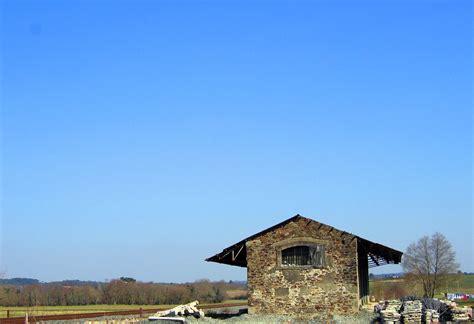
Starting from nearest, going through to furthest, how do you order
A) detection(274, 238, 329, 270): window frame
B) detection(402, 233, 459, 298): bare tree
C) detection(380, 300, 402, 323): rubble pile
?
detection(380, 300, 402, 323): rubble pile < detection(274, 238, 329, 270): window frame < detection(402, 233, 459, 298): bare tree

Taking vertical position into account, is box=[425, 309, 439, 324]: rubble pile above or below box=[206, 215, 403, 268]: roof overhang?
below

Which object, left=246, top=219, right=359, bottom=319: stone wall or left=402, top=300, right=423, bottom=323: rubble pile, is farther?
left=246, top=219, right=359, bottom=319: stone wall

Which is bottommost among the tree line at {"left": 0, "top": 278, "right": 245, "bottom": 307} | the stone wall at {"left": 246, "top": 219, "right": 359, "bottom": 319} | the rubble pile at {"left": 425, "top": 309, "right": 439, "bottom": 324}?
the tree line at {"left": 0, "top": 278, "right": 245, "bottom": 307}

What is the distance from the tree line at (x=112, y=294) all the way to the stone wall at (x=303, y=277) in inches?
2450

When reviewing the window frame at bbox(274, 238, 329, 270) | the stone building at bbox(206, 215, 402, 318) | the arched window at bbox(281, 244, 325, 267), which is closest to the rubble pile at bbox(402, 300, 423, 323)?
the stone building at bbox(206, 215, 402, 318)

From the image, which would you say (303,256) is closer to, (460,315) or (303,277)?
(303,277)

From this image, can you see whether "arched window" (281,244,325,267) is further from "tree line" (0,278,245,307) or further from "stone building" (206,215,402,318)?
"tree line" (0,278,245,307)

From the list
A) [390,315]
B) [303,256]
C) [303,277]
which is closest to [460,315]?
[390,315]

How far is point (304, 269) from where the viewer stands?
29.6 metres

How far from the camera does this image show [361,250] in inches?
1232

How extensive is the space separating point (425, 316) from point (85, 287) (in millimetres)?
73508

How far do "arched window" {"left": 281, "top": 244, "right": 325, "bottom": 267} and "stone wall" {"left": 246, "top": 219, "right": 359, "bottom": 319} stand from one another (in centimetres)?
23

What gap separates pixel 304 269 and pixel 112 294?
6689 cm

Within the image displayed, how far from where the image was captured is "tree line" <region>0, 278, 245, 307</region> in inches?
3437
